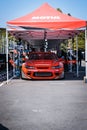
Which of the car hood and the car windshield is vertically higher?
the car windshield

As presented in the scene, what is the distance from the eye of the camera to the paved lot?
278 inches

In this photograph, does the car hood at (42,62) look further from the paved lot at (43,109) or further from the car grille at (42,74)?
the paved lot at (43,109)

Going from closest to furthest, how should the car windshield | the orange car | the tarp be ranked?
the tarp < the orange car < the car windshield

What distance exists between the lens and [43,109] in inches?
347

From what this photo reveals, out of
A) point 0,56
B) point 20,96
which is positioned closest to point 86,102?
point 20,96

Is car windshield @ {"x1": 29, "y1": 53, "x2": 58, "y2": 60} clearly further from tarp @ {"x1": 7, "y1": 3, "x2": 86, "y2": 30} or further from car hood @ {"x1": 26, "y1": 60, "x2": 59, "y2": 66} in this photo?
tarp @ {"x1": 7, "y1": 3, "x2": 86, "y2": 30}

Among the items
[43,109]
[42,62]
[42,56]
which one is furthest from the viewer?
[42,56]

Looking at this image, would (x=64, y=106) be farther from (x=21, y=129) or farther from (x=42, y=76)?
(x=42, y=76)

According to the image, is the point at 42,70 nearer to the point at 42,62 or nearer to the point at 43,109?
the point at 42,62

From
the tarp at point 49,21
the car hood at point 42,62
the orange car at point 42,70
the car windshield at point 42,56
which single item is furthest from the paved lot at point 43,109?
the car windshield at point 42,56

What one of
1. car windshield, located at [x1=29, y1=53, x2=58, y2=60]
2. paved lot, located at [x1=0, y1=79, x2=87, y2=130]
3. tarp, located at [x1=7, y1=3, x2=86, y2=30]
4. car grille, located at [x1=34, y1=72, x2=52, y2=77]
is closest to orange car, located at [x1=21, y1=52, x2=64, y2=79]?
car grille, located at [x1=34, y1=72, x2=52, y2=77]

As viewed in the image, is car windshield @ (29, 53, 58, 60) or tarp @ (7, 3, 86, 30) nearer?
tarp @ (7, 3, 86, 30)

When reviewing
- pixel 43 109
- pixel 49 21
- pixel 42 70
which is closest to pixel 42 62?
A: pixel 42 70

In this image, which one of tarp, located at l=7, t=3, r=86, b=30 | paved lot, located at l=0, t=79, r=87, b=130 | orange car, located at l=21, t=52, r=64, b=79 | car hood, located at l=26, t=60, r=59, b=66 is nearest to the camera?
paved lot, located at l=0, t=79, r=87, b=130
